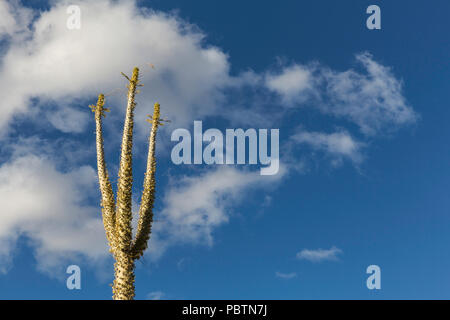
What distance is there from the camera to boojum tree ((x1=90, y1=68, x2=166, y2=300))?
1463 cm

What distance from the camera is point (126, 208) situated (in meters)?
15.0

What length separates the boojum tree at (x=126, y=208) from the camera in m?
14.6

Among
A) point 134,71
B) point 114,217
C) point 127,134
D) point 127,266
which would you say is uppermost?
point 134,71
